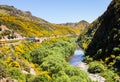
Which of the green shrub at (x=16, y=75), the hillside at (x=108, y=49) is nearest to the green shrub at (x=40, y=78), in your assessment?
the green shrub at (x=16, y=75)

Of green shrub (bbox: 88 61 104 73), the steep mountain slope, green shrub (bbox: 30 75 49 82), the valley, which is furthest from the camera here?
the steep mountain slope

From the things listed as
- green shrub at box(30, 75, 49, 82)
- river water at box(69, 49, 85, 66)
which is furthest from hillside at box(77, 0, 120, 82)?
green shrub at box(30, 75, 49, 82)

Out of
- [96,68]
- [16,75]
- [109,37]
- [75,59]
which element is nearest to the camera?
[16,75]

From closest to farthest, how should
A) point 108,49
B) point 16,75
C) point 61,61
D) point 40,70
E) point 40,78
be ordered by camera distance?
point 40,78, point 16,75, point 40,70, point 61,61, point 108,49

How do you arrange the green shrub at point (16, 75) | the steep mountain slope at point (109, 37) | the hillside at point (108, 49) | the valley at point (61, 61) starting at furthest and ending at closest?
the steep mountain slope at point (109, 37), the hillside at point (108, 49), the valley at point (61, 61), the green shrub at point (16, 75)

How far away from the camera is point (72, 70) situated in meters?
65.1

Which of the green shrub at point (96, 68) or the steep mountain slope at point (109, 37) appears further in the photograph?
the steep mountain slope at point (109, 37)

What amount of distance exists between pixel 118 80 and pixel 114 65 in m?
22.7

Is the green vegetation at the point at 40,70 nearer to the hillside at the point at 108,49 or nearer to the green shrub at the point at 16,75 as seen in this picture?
the green shrub at the point at 16,75

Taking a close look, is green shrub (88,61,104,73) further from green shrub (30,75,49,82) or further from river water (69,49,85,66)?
green shrub (30,75,49,82)

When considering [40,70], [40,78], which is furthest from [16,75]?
[40,70]

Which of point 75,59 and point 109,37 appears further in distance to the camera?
point 75,59

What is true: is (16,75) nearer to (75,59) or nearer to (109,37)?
(109,37)

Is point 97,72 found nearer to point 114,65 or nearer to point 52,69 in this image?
point 114,65
